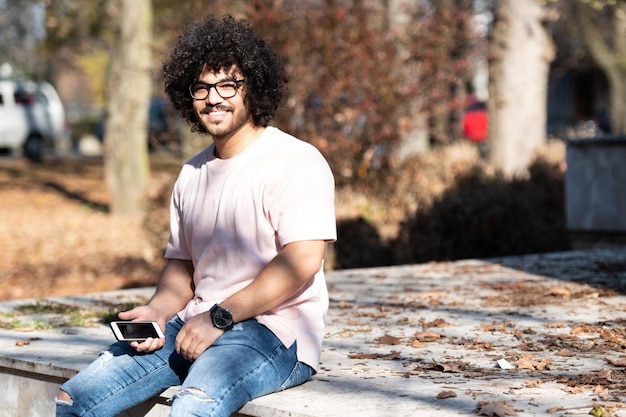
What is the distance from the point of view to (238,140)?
417cm

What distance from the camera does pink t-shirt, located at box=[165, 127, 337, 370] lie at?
12.9 ft

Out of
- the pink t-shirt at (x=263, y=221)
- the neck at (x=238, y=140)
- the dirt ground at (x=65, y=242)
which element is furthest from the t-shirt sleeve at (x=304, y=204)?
the dirt ground at (x=65, y=242)

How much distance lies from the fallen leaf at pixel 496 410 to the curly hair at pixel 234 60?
4.24 feet

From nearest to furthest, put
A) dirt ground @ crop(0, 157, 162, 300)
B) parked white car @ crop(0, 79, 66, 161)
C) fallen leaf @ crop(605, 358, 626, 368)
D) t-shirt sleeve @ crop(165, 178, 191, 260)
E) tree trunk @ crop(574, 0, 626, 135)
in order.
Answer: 1. t-shirt sleeve @ crop(165, 178, 191, 260)
2. fallen leaf @ crop(605, 358, 626, 368)
3. dirt ground @ crop(0, 157, 162, 300)
4. parked white car @ crop(0, 79, 66, 161)
5. tree trunk @ crop(574, 0, 626, 135)

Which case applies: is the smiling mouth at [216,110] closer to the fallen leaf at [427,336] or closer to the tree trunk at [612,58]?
the fallen leaf at [427,336]

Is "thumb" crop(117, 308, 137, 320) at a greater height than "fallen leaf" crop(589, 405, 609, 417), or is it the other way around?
"thumb" crop(117, 308, 137, 320)

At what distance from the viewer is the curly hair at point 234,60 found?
4.09 m

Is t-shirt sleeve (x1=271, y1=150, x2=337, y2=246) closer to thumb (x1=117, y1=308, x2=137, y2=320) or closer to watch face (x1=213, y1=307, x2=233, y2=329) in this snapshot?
watch face (x1=213, y1=307, x2=233, y2=329)

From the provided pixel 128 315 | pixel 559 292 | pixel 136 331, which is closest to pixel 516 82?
pixel 559 292

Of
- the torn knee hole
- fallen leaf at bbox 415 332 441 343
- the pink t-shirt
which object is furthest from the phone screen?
fallen leaf at bbox 415 332 441 343

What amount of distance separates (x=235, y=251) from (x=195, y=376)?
0.56m

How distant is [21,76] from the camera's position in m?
27.9

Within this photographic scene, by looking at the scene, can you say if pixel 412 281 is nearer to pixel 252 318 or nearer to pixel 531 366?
pixel 531 366

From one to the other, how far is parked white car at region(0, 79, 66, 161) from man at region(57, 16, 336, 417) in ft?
75.7
